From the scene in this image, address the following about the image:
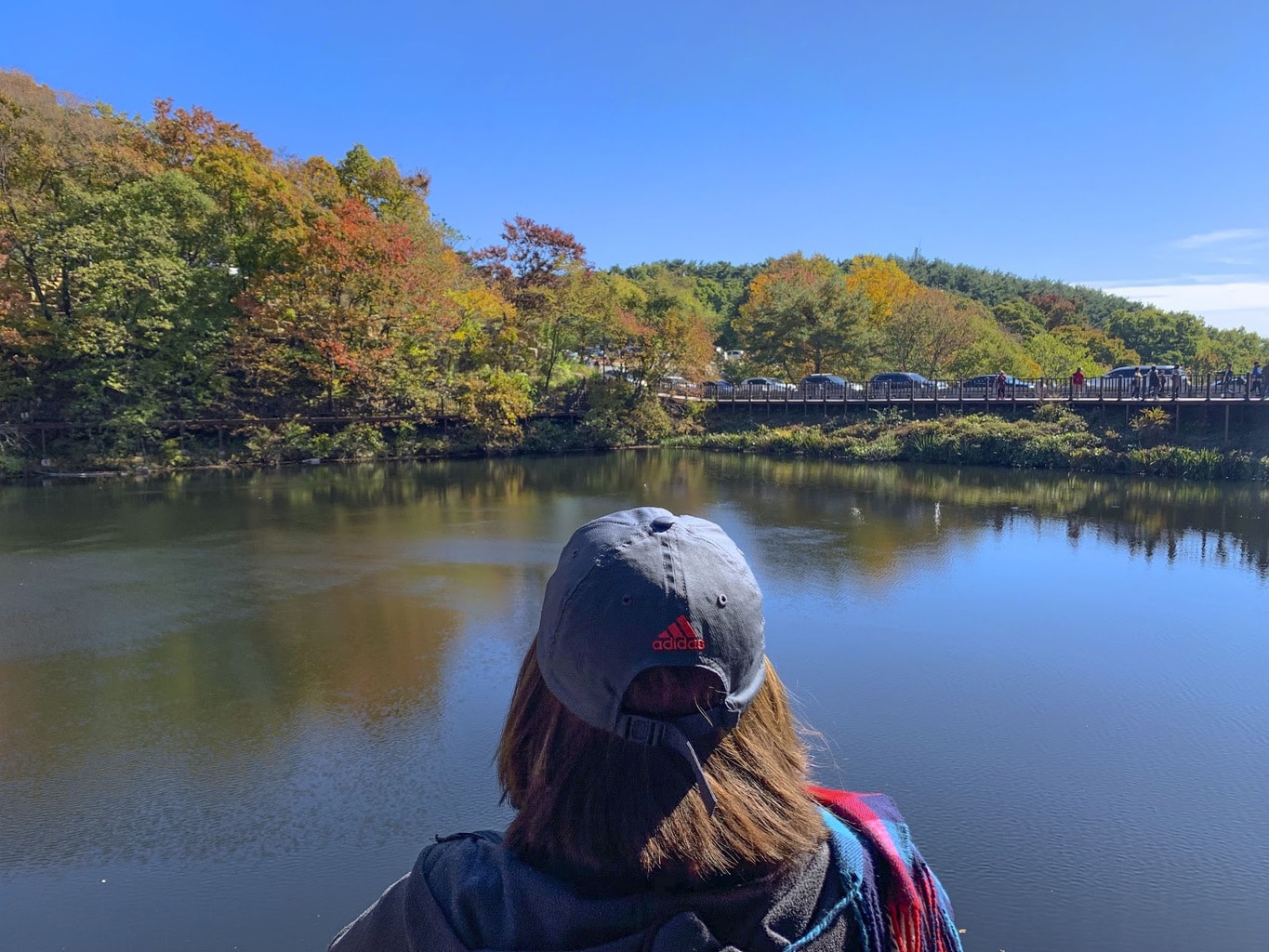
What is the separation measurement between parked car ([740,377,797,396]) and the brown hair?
105 feet

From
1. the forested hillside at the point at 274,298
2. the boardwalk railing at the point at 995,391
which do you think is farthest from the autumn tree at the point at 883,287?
the boardwalk railing at the point at 995,391

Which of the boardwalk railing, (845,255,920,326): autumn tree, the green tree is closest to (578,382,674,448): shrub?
the boardwalk railing

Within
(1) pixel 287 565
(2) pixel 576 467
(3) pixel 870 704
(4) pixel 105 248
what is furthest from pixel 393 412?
(3) pixel 870 704

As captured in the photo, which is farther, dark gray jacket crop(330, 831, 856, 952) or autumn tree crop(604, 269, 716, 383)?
autumn tree crop(604, 269, 716, 383)

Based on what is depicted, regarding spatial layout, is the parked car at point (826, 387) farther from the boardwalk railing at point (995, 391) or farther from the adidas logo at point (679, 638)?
the adidas logo at point (679, 638)

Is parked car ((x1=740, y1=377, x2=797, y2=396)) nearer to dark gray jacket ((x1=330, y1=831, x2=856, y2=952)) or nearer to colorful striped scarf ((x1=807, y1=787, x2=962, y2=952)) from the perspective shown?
colorful striped scarf ((x1=807, y1=787, x2=962, y2=952))

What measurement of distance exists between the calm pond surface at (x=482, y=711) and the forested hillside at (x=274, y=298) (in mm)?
10515

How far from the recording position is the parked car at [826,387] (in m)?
31.3

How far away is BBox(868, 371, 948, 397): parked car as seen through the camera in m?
28.9

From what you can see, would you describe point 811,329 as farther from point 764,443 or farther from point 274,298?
point 274,298

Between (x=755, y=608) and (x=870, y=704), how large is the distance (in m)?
5.75

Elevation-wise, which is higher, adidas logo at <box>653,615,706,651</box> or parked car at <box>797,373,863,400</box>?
parked car at <box>797,373,863,400</box>

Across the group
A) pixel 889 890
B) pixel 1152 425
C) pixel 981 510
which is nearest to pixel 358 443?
pixel 981 510

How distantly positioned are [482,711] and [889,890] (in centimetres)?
559
